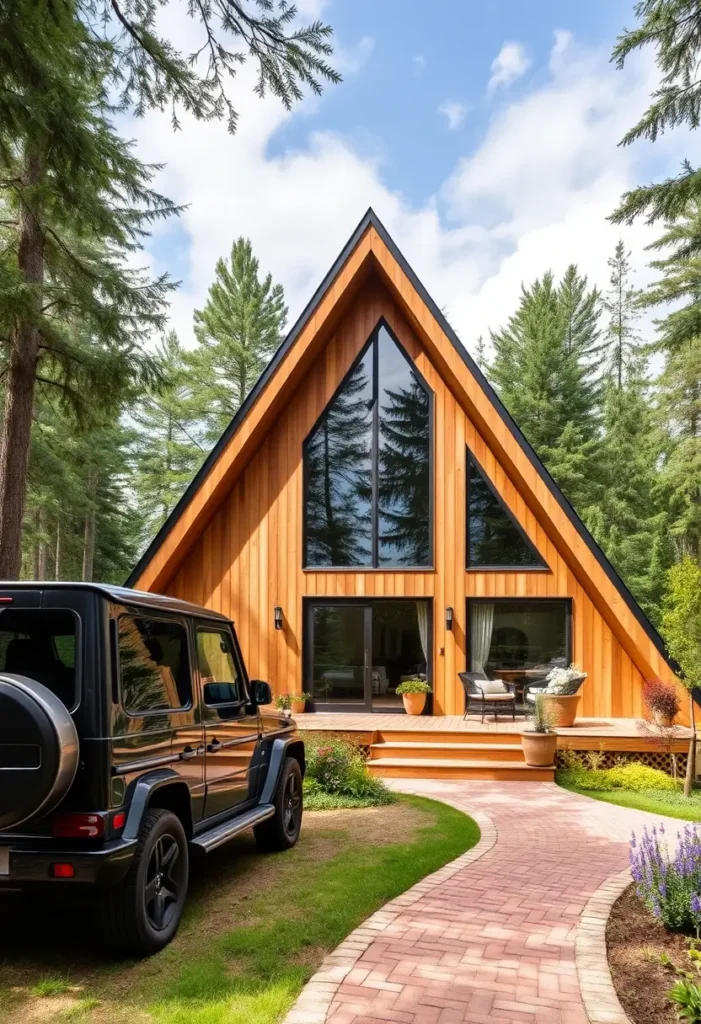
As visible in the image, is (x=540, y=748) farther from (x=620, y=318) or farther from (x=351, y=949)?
(x=620, y=318)

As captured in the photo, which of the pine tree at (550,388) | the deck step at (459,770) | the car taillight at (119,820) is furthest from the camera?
the pine tree at (550,388)

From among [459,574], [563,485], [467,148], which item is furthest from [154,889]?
[563,485]

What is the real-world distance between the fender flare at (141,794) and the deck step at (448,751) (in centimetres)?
735

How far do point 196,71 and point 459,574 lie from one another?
30.8 ft

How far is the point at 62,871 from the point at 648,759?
31.8 ft

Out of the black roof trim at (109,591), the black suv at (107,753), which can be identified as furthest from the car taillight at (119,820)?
the black roof trim at (109,591)

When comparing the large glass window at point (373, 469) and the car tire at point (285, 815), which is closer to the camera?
the car tire at point (285, 815)

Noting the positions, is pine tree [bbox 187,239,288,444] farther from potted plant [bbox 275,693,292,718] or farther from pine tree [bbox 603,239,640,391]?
potted plant [bbox 275,693,292,718]

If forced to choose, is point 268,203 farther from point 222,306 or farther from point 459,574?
point 222,306

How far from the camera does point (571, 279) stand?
3366 cm

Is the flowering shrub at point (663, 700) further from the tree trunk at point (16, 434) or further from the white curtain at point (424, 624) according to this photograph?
the tree trunk at point (16, 434)

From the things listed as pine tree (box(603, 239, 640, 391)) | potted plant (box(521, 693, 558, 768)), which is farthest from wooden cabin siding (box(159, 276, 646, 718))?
pine tree (box(603, 239, 640, 391))

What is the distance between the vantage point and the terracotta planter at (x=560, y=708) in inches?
462

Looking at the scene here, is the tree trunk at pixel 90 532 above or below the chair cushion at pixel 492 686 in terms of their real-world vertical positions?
above
